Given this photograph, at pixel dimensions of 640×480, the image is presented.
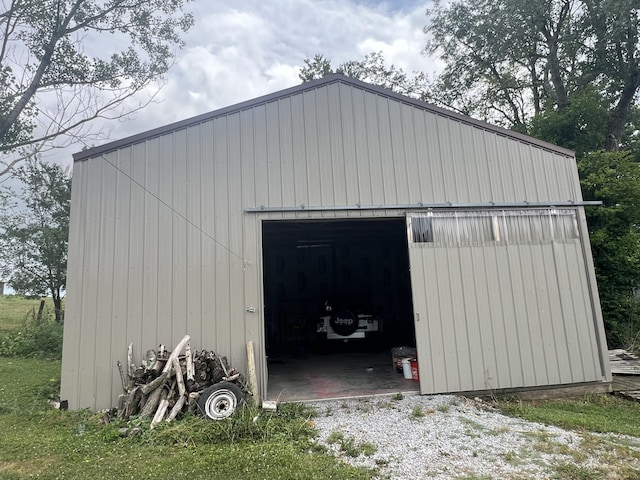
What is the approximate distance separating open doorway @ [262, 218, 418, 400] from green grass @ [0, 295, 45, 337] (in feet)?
23.7

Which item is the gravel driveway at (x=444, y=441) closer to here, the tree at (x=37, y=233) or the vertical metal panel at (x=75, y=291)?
the vertical metal panel at (x=75, y=291)

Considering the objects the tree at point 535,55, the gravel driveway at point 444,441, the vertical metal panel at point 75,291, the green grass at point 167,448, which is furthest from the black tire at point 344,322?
the tree at point 535,55

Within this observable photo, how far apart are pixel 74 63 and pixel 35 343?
6.90 m

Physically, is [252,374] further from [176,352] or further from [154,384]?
[154,384]

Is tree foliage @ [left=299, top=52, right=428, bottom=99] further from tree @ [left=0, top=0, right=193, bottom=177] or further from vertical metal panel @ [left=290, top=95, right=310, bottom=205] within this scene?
vertical metal panel @ [left=290, top=95, right=310, bottom=205]

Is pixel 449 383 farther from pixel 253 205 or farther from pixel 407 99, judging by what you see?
pixel 407 99

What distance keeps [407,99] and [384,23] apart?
7.01 metres

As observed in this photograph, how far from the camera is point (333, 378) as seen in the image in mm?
6215

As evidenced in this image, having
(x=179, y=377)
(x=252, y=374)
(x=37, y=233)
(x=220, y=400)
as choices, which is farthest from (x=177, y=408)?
(x=37, y=233)

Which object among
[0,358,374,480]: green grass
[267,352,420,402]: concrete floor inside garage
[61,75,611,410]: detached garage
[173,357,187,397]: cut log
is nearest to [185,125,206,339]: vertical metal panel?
[61,75,611,410]: detached garage

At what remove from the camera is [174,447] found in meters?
3.41

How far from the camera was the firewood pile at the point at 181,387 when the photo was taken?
4.09m

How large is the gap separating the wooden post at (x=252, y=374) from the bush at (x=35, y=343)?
6.66 m

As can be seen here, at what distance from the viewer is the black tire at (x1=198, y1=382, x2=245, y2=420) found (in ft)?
13.3
